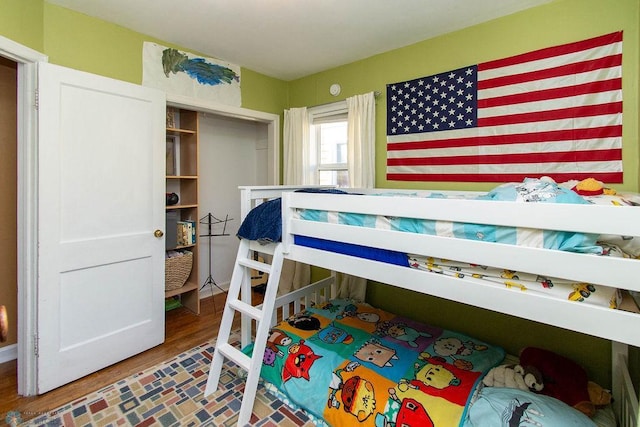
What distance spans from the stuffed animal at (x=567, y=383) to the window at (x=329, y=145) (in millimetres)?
2009

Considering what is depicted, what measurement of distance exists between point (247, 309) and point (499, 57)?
2.44 meters

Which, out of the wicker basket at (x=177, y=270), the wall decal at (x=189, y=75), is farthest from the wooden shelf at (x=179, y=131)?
the wicker basket at (x=177, y=270)

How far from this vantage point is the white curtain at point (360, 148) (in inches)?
114

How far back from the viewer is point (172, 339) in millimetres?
2709

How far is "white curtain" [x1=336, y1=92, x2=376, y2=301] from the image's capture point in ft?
9.53

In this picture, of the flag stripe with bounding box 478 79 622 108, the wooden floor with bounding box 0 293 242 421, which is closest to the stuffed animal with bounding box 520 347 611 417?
the flag stripe with bounding box 478 79 622 108

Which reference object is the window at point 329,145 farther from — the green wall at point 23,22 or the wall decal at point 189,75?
the green wall at point 23,22

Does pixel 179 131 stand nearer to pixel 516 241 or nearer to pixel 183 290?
pixel 183 290

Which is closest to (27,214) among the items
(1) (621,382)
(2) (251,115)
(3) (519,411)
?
(2) (251,115)

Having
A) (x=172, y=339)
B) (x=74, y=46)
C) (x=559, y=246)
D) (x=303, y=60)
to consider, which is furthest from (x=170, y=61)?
(x=559, y=246)

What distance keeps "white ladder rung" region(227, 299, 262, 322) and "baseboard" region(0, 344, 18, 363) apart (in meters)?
1.75

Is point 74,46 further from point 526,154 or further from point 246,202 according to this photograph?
point 526,154

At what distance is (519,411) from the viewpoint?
1.42m

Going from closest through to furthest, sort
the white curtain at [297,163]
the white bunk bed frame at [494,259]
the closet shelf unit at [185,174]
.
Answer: the white bunk bed frame at [494,259]
the closet shelf unit at [185,174]
the white curtain at [297,163]
